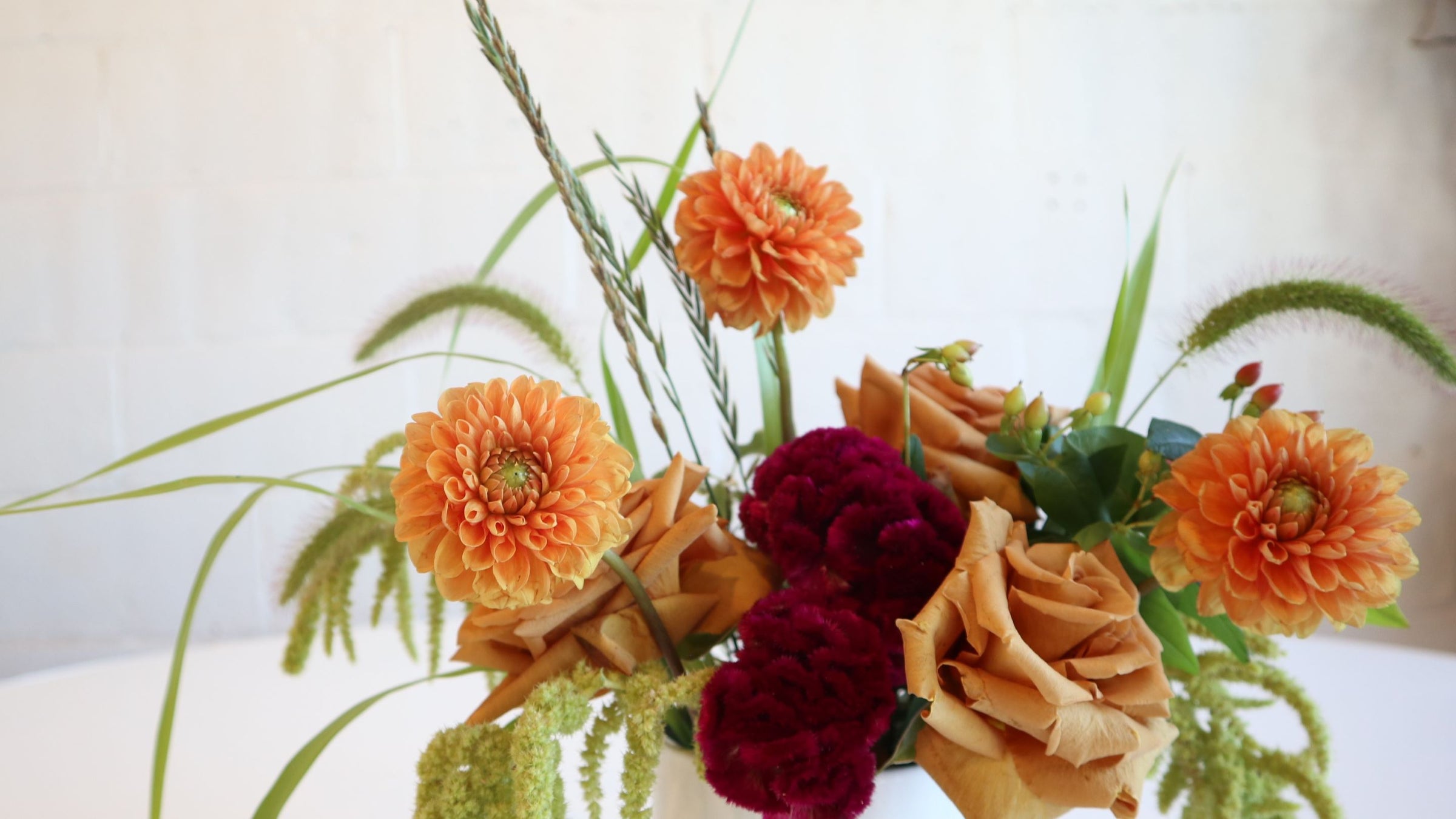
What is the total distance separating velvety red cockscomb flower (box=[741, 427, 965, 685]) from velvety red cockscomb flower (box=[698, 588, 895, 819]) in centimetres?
2

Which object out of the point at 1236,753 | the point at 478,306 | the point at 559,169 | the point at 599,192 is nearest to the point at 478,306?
the point at 478,306

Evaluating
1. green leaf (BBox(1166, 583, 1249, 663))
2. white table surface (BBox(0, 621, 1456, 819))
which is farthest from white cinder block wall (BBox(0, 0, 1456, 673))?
green leaf (BBox(1166, 583, 1249, 663))

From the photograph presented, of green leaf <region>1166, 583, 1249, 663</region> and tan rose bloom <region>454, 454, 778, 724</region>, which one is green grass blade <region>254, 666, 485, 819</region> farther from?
green leaf <region>1166, 583, 1249, 663</region>

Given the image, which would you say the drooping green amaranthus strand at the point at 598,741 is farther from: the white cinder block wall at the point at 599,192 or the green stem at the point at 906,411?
the white cinder block wall at the point at 599,192

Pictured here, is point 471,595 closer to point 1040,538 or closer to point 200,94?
point 1040,538

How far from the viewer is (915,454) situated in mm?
387

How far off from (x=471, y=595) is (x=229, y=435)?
1149mm

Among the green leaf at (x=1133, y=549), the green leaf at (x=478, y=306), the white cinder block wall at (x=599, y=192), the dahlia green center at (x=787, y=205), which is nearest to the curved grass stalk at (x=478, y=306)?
the green leaf at (x=478, y=306)

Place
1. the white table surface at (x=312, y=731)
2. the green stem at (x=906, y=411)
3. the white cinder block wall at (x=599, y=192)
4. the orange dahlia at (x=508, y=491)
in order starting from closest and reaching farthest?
the orange dahlia at (x=508, y=491)
the green stem at (x=906, y=411)
the white table surface at (x=312, y=731)
the white cinder block wall at (x=599, y=192)

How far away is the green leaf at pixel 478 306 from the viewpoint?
43cm

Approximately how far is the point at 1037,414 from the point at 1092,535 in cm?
5

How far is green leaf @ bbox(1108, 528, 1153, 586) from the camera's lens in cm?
36

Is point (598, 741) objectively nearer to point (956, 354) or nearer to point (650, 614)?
point (650, 614)

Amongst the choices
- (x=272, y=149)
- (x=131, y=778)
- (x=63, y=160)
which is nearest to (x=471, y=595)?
(x=131, y=778)
